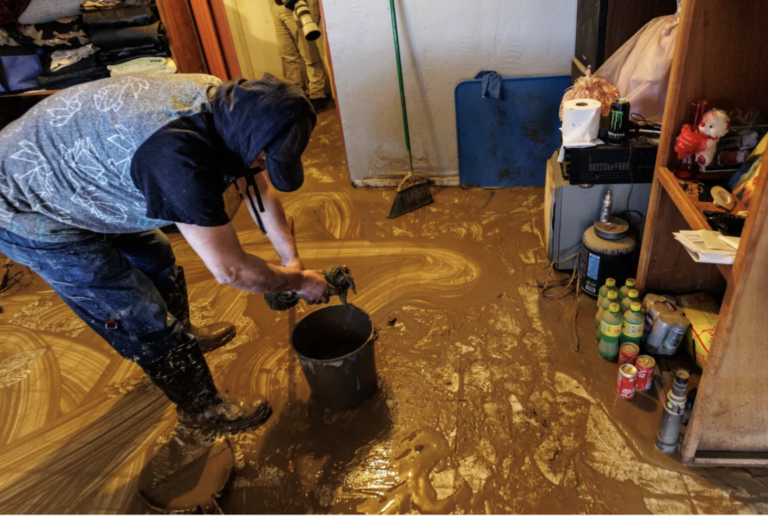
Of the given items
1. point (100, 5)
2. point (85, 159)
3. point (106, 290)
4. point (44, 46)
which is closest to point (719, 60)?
point (85, 159)

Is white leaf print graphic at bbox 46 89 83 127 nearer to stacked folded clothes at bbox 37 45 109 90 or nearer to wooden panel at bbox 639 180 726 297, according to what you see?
wooden panel at bbox 639 180 726 297

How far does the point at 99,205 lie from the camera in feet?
4.59

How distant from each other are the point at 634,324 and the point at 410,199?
1499mm

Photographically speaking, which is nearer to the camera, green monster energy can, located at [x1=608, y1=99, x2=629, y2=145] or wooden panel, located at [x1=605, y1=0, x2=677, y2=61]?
green monster energy can, located at [x1=608, y1=99, x2=629, y2=145]

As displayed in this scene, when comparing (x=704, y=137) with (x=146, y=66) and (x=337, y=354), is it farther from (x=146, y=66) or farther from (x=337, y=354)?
(x=146, y=66)

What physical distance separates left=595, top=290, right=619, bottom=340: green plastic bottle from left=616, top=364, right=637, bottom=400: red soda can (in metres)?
0.21

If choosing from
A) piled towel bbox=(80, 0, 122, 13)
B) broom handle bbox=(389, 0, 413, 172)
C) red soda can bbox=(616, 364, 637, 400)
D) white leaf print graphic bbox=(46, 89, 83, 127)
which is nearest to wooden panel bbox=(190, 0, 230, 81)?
piled towel bbox=(80, 0, 122, 13)

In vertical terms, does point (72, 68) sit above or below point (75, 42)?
below

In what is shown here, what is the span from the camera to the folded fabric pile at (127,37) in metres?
2.80

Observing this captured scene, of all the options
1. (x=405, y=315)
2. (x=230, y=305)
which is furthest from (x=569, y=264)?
(x=230, y=305)

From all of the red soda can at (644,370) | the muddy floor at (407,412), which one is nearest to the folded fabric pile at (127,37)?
the muddy floor at (407,412)

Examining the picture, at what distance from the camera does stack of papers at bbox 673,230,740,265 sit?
3.92ft

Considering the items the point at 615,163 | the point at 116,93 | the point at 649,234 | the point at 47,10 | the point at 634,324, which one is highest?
the point at 47,10

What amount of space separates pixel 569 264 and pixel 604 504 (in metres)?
1.10
